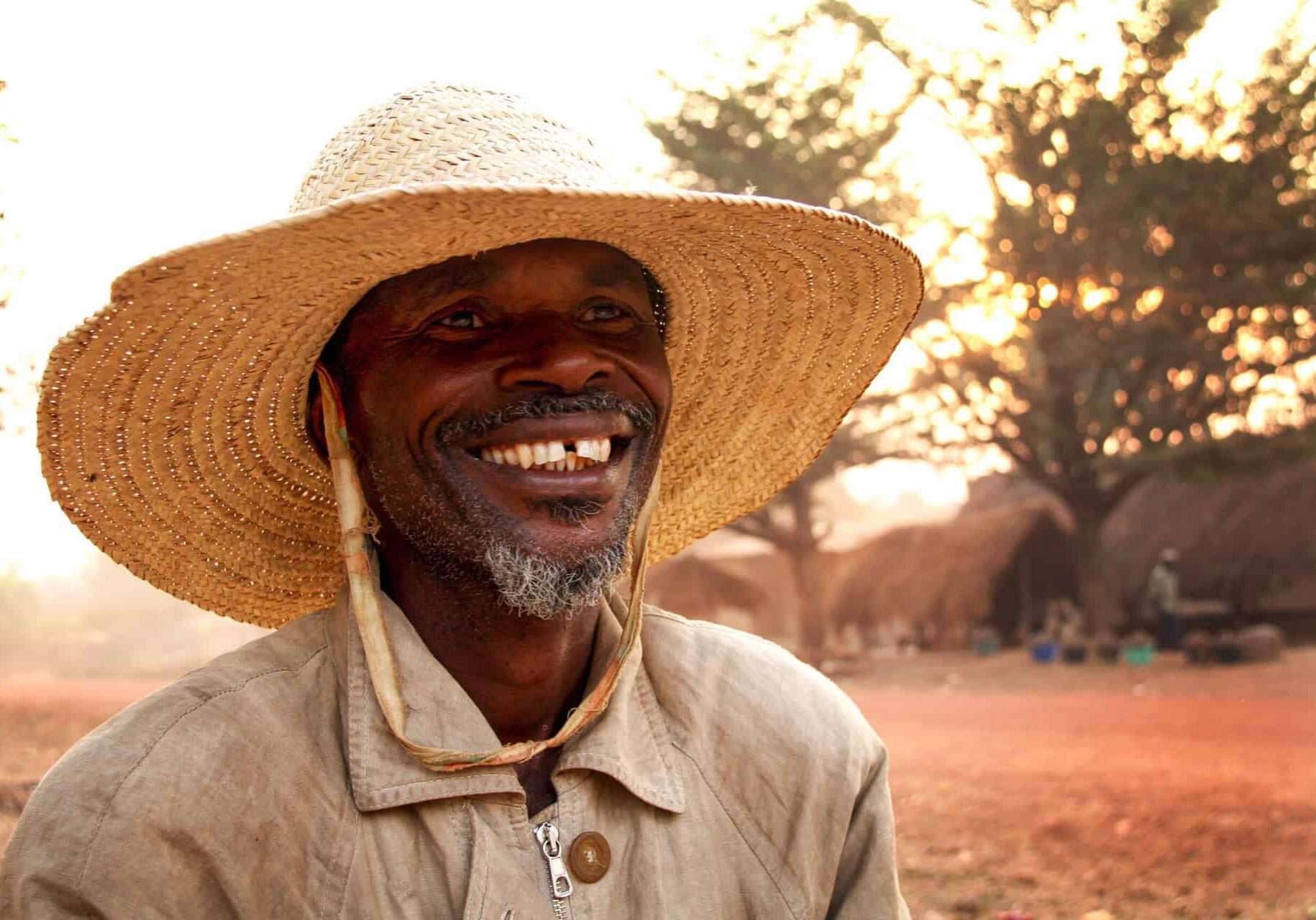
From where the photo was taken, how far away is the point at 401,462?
6.48ft

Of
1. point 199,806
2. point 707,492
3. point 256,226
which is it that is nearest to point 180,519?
point 199,806

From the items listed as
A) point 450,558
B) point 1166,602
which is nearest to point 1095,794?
point 450,558

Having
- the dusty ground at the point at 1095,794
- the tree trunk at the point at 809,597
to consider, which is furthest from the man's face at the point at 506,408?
the tree trunk at the point at 809,597

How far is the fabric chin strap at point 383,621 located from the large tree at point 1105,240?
14.3 metres

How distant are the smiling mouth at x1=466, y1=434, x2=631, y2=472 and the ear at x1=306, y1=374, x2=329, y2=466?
0.39 metres

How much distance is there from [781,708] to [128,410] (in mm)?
1173

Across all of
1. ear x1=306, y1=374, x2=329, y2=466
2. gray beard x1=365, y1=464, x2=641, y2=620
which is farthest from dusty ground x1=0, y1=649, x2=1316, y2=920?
gray beard x1=365, y1=464, x2=641, y2=620

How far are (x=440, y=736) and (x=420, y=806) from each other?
11cm

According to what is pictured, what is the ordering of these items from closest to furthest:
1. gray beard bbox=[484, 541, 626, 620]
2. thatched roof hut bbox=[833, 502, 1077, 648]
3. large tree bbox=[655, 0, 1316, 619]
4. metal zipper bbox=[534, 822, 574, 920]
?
metal zipper bbox=[534, 822, 574, 920]
gray beard bbox=[484, 541, 626, 620]
large tree bbox=[655, 0, 1316, 619]
thatched roof hut bbox=[833, 502, 1077, 648]

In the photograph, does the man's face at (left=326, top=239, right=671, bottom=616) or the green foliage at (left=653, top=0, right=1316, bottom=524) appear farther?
the green foliage at (left=653, top=0, right=1316, bottom=524)

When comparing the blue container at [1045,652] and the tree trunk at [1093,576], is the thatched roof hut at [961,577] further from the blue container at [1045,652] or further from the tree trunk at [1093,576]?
the blue container at [1045,652]

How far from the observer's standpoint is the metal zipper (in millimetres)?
1757

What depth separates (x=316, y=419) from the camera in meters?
2.22

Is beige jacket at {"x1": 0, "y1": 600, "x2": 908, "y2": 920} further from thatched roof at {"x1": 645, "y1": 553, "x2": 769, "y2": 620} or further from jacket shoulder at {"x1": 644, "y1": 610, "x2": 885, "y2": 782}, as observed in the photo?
thatched roof at {"x1": 645, "y1": 553, "x2": 769, "y2": 620}
